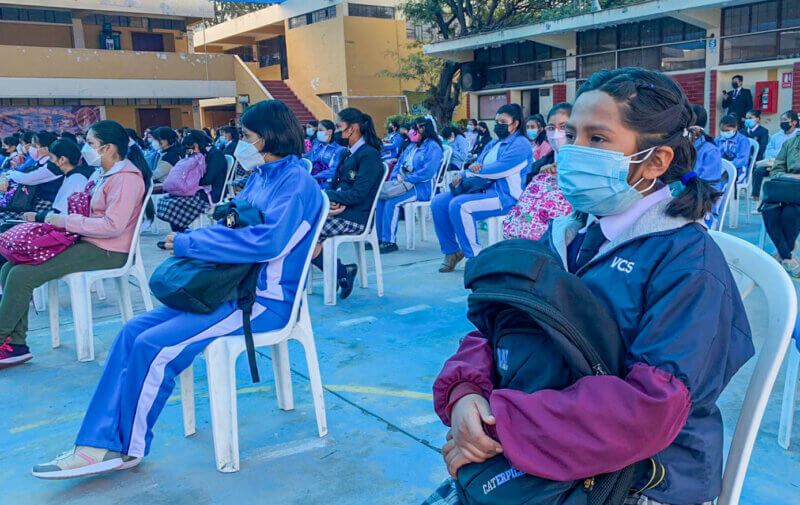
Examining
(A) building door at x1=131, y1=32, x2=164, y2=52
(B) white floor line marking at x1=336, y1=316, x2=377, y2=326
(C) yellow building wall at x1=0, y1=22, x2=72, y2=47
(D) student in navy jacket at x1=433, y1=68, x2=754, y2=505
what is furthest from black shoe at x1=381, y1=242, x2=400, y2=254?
(A) building door at x1=131, y1=32, x2=164, y2=52

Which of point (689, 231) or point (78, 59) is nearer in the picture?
point (689, 231)

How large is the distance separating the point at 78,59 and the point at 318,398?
2149 cm

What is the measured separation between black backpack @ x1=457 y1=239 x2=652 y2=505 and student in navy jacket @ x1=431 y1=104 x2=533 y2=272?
4511mm

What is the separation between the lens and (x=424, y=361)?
385 cm

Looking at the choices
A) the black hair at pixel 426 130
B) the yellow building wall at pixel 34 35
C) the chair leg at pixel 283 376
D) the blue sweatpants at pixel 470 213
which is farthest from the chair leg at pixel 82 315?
the yellow building wall at pixel 34 35

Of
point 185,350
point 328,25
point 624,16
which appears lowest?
point 185,350

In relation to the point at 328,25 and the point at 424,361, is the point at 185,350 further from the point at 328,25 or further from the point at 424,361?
the point at 328,25

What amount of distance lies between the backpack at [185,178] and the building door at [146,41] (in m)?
20.8

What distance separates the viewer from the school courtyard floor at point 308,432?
8.33ft

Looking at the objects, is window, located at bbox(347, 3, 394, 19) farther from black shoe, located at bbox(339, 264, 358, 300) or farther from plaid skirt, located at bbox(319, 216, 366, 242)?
black shoe, located at bbox(339, 264, 358, 300)

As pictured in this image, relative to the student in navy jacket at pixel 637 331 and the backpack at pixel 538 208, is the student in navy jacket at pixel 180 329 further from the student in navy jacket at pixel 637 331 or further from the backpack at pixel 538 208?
the student in navy jacket at pixel 637 331

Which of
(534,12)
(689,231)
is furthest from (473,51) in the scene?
(689,231)

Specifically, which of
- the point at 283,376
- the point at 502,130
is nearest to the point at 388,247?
the point at 502,130

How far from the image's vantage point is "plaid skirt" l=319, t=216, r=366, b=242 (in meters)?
5.20
